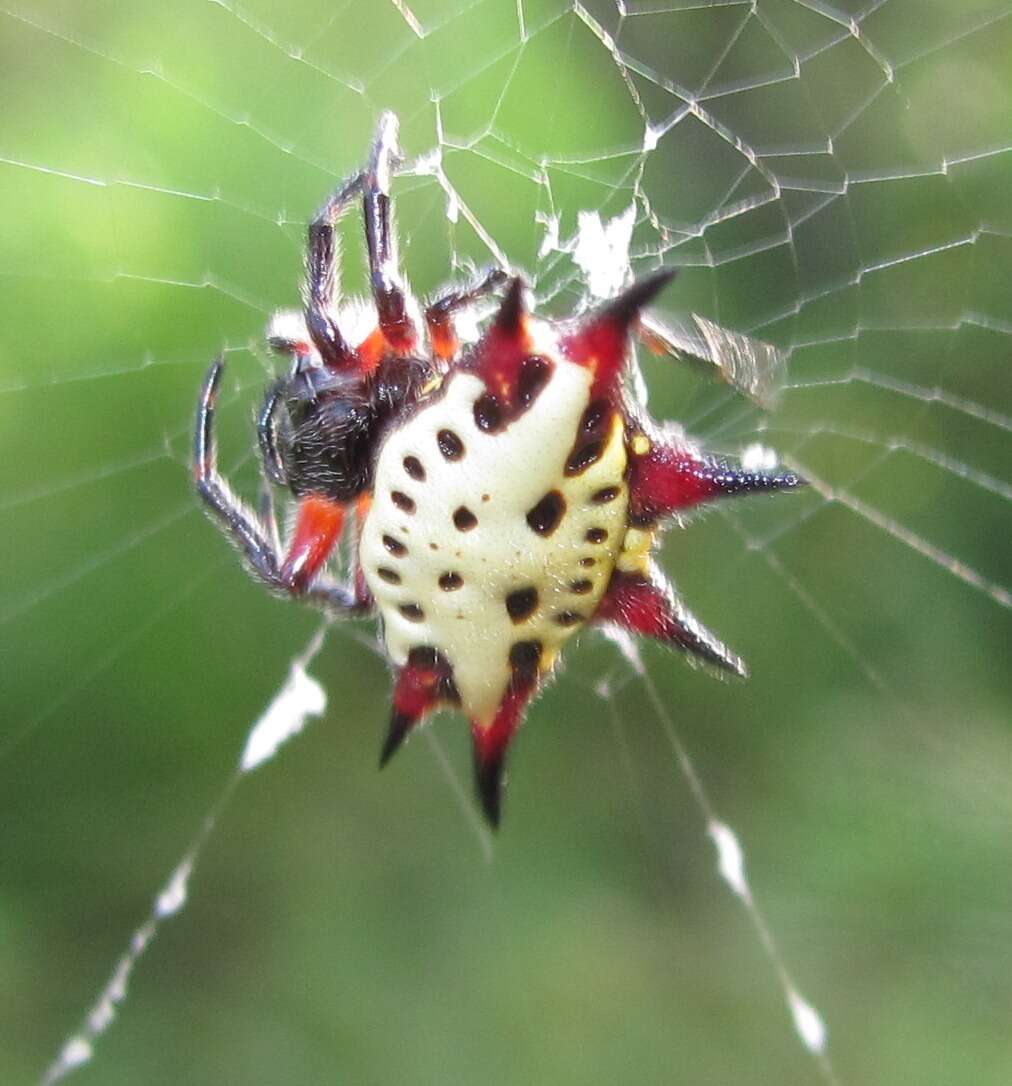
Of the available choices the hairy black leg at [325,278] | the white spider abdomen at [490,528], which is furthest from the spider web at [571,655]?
the white spider abdomen at [490,528]

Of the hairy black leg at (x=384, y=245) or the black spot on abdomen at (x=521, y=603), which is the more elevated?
the hairy black leg at (x=384, y=245)

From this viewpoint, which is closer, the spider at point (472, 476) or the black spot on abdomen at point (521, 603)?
the spider at point (472, 476)

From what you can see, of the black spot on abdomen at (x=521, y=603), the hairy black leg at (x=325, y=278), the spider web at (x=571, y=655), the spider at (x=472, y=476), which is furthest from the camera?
the spider web at (x=571, y=655)

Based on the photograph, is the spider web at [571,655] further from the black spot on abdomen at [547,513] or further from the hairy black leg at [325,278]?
the black spot on abdomen at [547,513]

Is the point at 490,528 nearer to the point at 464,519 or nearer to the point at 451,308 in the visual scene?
the point at 464,519

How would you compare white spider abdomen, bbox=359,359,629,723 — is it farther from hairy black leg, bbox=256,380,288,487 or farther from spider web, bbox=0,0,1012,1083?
spider web, bbox=0,0,1012,1083

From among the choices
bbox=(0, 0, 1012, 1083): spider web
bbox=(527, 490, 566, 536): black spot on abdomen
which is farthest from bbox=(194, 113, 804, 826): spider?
bbox=(0, 0, 1012, 1083): spider web

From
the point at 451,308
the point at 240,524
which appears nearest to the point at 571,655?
the point at 240,524
